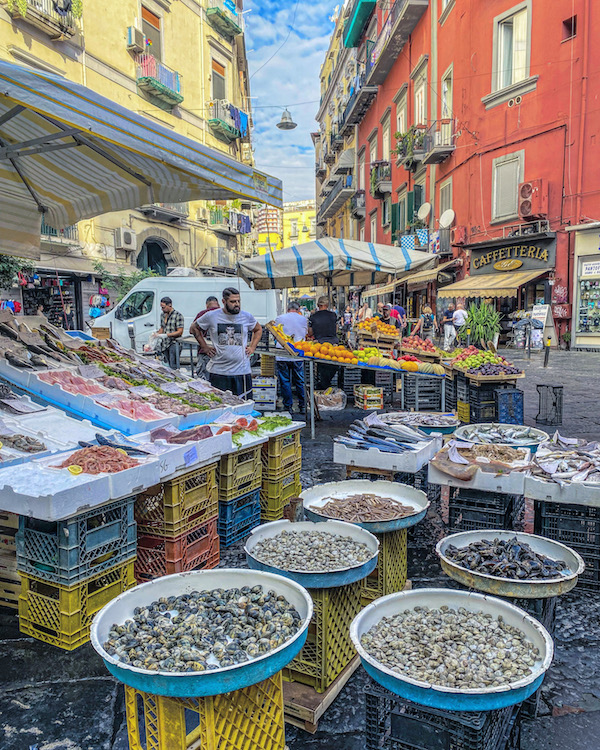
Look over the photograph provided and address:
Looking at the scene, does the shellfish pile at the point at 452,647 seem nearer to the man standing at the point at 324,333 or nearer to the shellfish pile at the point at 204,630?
the shellfish pile at the point at 204,630

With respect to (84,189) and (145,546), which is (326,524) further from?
(84,189)

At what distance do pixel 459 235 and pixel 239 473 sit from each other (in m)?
18.9

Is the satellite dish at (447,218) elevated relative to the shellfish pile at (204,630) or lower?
elevated

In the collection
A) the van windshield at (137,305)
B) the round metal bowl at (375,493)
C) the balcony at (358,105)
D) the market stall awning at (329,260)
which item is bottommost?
the round metal bowl at (375,493)

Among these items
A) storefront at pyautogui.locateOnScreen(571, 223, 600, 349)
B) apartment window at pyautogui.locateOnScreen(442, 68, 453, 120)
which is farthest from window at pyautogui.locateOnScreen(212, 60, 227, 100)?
storefront at pyautogui.locateOnScreen(571, 223, 600, 349)

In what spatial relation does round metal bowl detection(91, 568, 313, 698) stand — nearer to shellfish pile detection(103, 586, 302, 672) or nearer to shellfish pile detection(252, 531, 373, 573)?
shellfish pile detection(103, 586, 302, 672)

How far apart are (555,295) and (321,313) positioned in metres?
10.6

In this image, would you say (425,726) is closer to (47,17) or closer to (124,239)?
(47,17)

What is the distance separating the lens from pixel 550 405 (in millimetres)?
8203

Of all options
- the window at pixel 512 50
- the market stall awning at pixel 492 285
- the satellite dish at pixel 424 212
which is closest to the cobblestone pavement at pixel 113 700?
the market stall awning at pixel 492 285

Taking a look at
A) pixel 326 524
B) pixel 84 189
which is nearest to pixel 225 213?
pixel 84 189

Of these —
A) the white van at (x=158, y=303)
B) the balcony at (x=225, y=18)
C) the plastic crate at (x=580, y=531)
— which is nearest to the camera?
the plastic crate at (x=580, y=531)

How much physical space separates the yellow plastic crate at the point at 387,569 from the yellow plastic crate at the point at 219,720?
1293mm

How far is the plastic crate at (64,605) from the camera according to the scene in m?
2.75
